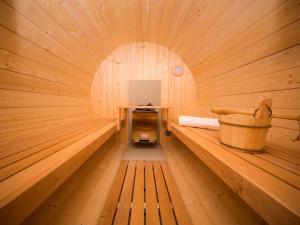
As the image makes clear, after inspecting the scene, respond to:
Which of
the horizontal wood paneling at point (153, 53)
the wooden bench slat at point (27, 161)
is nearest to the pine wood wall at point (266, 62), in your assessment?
the horizontal wood paneling at point (153, 53)

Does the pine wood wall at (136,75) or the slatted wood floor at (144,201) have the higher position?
the pine wood wall at (136,75)

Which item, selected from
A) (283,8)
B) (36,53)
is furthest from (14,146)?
(283,8)

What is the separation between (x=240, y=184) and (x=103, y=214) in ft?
3.48

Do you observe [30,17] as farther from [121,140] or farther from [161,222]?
[121,140]

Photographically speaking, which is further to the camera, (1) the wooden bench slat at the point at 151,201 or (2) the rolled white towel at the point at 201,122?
(2) the rolled white towel at the point at 201,122

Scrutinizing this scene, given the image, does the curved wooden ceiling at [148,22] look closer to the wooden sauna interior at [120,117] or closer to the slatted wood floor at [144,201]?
the wooden sauna interior at [120,117]

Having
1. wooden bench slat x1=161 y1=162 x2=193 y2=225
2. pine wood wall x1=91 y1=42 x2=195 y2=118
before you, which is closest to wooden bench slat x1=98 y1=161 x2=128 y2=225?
wooden bench slat x1=161 y1=162 x2=193 y2=225

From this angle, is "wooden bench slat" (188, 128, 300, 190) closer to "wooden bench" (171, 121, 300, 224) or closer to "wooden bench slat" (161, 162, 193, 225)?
"wooden bench" (171, 121, 300, 224)

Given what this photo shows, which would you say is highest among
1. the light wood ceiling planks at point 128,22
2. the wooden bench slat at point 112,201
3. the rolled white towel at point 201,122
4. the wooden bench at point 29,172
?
the light wood ceiling planks at point 128,22

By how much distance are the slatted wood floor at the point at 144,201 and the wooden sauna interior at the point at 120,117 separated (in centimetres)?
1

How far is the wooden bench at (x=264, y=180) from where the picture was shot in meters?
0.46

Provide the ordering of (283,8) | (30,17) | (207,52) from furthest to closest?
(207,52) < (30,17) < (283,8)

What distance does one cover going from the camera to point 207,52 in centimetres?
224

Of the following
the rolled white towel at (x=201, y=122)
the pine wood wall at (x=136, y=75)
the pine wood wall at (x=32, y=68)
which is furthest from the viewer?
the pine wood wall at (x=136, y=75)
